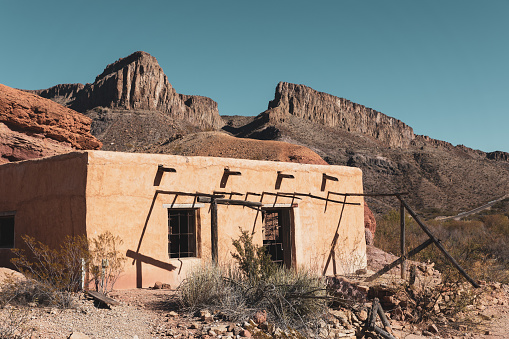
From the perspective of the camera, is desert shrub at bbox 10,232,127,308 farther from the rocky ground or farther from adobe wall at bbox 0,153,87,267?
adobe wall at bbox 0,153,87,267

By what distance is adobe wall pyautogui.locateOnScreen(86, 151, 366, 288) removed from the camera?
9.31 meters

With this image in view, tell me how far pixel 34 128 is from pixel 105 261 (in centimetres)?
739

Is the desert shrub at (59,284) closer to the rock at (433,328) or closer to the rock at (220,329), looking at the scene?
the rock at (220,329)

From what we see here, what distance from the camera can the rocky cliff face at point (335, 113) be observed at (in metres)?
83.0

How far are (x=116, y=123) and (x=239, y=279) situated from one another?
53.2 meters

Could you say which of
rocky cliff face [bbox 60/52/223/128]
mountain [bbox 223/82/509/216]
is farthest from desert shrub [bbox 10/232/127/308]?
rocky cliff face [bbox 60/52/223/128]

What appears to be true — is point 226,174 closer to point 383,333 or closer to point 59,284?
point 59,284

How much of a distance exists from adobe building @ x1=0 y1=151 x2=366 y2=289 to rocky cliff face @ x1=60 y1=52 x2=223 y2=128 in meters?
60.8

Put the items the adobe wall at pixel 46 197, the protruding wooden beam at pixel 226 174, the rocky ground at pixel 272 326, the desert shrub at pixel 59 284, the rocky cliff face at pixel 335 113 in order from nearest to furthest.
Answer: the rocky ground at pixel 272 326 → the desert shrub at pixel 59 284 → the adobe wall at pixel 46 197 → the protruding wooden beam at pixel 226 174 → the rocky cliff face at pixel 335 113

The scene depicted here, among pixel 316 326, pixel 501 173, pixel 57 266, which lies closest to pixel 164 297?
pixel 57 266

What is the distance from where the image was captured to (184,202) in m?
10.3

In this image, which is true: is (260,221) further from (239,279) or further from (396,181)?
(396,181)

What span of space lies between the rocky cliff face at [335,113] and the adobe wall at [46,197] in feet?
198

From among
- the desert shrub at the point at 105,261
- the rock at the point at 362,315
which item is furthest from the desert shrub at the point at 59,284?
the rock at the point at 362,315
